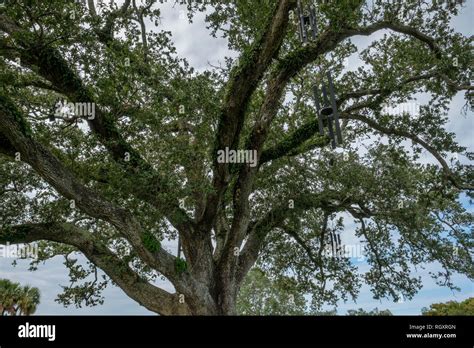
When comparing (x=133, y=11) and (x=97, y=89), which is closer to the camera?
(x=97, y=89)

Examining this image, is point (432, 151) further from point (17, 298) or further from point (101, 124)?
point (17, 298)

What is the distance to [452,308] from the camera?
60.6 feet

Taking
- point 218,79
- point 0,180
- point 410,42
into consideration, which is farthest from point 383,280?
point 0,180

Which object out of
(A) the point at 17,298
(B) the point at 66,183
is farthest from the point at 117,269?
(A) the point at 17,298

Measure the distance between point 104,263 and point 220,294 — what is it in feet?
9.14

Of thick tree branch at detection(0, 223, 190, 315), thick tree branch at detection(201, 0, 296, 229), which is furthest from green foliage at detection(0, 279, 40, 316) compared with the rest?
thick tree branch at detection(201, 0, 296, 229)

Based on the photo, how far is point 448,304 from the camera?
63.1 ft

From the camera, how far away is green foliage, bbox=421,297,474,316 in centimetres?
1802

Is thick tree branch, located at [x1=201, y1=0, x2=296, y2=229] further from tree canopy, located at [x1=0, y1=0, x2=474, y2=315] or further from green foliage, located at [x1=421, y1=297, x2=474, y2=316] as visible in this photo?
green foliage, located at [x1=421, y1=297, x2=474, y2=316]

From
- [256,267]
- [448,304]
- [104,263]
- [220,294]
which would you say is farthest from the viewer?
[448,304]

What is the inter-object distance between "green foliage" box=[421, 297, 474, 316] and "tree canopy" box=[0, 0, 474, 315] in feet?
28.0

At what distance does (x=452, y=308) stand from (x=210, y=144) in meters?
16.3

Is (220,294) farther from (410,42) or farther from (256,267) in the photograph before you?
(410,42)
